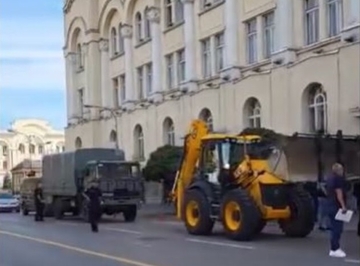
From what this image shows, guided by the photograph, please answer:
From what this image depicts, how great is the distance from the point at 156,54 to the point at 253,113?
12722 millimetres

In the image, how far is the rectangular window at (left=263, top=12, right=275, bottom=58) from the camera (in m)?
39.3

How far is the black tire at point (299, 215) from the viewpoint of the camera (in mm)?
21344

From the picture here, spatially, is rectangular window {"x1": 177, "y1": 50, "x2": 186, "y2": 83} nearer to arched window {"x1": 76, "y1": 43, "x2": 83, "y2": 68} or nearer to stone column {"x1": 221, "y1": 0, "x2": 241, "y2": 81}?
stone column {"x1": 221, "y1": 0, "x2": 241, "y2": 81}

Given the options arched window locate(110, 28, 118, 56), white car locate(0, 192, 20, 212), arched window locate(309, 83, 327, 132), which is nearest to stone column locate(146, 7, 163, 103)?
arched window locate(110, 28, 118, 56)

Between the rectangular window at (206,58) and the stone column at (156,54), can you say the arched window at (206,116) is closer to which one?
the rectangular window at (206,58)

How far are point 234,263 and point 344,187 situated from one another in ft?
10.3

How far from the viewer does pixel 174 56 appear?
49.7 metres

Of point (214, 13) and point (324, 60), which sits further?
point (214, 13)

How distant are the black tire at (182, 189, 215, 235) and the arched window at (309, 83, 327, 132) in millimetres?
11230

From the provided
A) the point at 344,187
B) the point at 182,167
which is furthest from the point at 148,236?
the point at 344,187

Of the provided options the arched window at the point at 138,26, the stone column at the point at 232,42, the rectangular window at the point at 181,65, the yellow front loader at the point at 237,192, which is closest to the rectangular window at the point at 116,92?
the arched window at the point at 138,26

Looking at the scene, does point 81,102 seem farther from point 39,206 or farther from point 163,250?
point 163,250

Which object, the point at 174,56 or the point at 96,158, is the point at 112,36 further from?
the point at 96,158

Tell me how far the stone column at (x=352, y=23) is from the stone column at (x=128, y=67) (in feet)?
83.9
